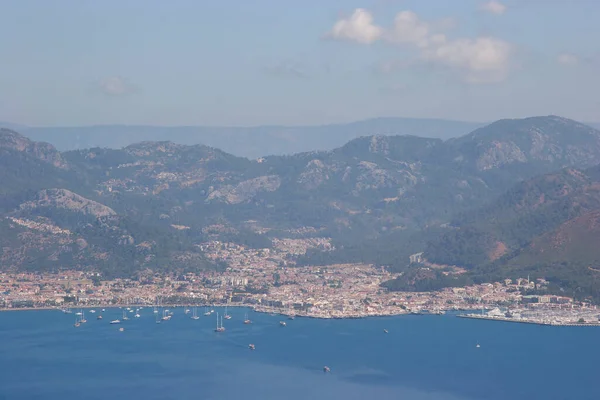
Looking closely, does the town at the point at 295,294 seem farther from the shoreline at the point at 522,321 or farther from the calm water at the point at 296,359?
the calm water at the point at 296,359

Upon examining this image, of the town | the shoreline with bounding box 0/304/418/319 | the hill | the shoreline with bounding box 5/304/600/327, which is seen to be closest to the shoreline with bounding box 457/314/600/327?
the shoreline with bounding box 5/304/600/327

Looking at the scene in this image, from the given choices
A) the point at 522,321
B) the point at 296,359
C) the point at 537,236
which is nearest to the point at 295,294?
the point at 522,321

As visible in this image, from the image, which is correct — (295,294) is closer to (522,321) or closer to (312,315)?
(312,315)

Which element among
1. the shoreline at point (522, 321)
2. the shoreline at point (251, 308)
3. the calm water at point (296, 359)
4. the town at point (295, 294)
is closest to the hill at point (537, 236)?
the town at point (295, 294)

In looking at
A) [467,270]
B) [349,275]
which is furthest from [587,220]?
[349,275]

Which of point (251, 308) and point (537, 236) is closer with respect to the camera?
point (251, 308)

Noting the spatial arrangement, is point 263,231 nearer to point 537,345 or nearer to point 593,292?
point 593,292

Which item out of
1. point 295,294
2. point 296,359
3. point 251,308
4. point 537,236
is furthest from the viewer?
point 537,236
